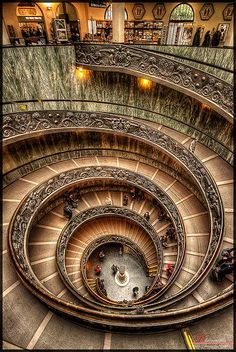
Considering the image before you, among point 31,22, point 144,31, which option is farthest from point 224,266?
point 31,22

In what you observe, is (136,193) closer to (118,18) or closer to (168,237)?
(168,237)

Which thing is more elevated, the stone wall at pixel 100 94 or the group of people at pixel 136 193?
the stone wall at pixel 100 94

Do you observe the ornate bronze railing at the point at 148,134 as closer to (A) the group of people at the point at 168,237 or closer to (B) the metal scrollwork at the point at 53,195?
(B) the metal scrollwork at the point at 53,195

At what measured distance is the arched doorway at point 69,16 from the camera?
14209 mm

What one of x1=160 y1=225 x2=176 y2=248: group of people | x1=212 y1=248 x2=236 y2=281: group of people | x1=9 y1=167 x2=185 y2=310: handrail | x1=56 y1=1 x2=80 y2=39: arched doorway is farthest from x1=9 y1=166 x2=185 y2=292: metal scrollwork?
x1=56 y1=1 x2=80 y2=39: arched doorway

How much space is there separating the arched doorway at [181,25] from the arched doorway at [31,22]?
8.47 metres

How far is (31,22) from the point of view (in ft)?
45.8

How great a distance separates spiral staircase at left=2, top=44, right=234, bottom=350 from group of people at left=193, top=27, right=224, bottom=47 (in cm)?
648

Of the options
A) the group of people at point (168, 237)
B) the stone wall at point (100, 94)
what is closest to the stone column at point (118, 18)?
the stone wall at point (100, 94)

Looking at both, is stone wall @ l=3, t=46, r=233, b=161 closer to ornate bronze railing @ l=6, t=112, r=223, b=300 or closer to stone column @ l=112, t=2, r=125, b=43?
ornate bronze railing @ l=6, t=112, r=223, b=300

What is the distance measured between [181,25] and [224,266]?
14929 millimetres

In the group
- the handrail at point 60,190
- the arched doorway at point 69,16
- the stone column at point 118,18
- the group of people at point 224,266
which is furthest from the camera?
the arched doorway at point 69,16

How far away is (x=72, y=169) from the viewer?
12383 millimetres

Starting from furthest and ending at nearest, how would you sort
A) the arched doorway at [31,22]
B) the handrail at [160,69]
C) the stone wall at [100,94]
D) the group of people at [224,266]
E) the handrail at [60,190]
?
the arched doorway at [31,22], the stone wall at [100,94], the handrail at [160,69], the handrail at [60,190], the group of people at [224,266]
